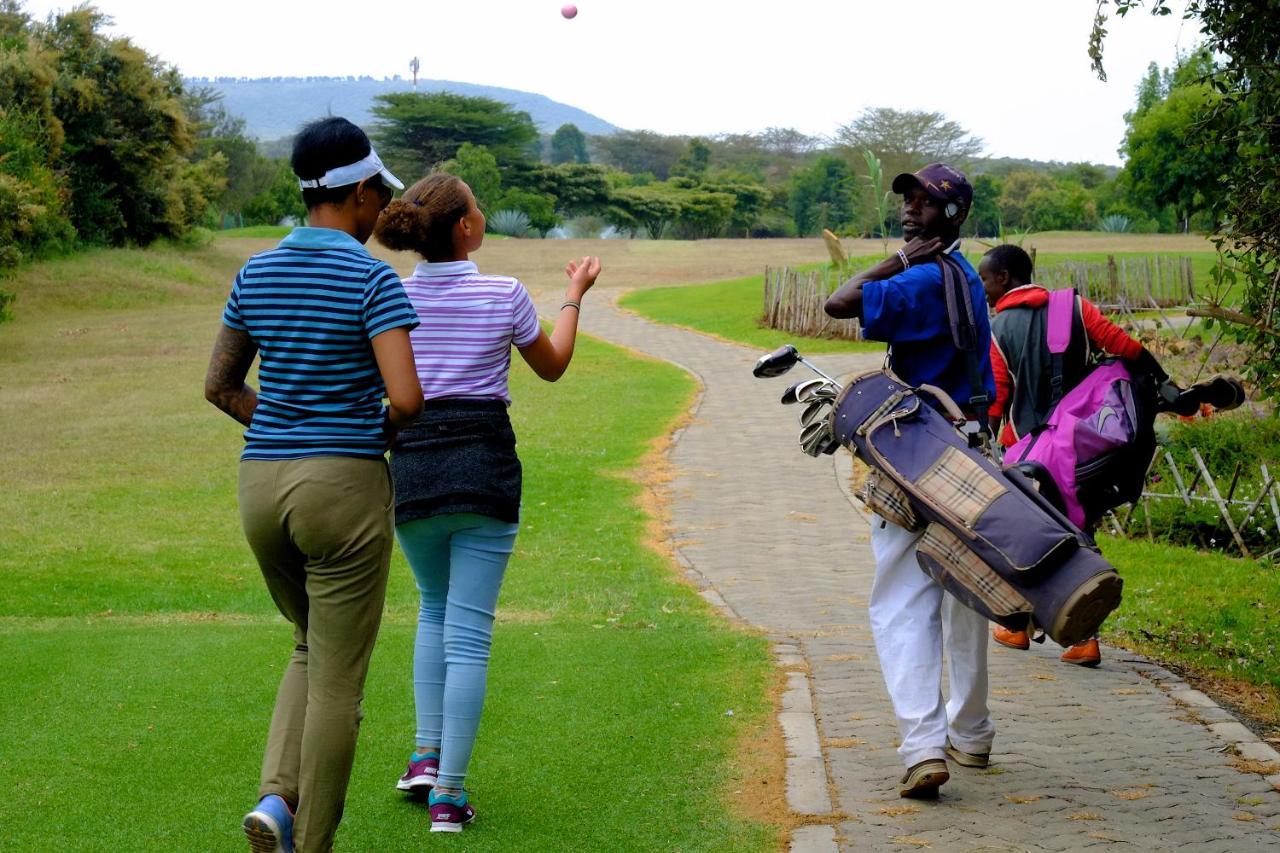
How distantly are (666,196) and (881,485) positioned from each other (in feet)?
274

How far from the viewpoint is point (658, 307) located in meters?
43.2

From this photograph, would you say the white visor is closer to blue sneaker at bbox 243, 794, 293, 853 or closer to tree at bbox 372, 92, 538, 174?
blue sneaker at bbox 243, 794, 293, 853

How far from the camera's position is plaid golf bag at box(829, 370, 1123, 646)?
440cm

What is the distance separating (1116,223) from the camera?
67875mm

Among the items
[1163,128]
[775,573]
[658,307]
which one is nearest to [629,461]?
[775,573]

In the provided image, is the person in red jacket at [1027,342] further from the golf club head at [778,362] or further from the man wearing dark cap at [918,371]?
the golf club head at [778,362]

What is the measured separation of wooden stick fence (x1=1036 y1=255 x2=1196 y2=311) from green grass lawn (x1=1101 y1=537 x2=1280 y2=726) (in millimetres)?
21888

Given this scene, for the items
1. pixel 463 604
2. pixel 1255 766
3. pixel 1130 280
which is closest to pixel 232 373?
pixel 463 604

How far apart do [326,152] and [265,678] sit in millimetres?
3435

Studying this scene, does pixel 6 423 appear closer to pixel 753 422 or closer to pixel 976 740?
pixel 753 422

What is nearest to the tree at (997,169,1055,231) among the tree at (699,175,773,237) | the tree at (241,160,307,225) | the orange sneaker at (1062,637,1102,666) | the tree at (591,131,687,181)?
the tree at (699,175,773,237)

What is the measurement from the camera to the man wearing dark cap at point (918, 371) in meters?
4.88

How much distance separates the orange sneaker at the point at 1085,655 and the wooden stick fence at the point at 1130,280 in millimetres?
25346

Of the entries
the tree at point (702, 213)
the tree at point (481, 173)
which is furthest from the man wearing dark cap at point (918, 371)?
the tree at point (702, 213)
